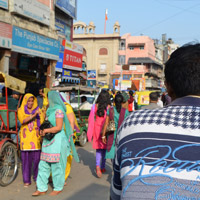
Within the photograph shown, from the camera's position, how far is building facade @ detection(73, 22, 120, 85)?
5256cm

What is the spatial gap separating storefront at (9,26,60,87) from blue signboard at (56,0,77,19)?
129 inches

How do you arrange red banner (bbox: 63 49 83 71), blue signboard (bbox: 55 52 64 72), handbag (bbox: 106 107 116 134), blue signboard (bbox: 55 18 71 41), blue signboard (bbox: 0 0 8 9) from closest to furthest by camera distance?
handbag (bbox: 106 107 116 134)
blue signboard (bbox: 0 0 8 9)
blue signboard (bbox: 55 52 64 72)
red banner (bbox: 63 49 83 71)
blue signboard (bbox: 55 18 71 41)

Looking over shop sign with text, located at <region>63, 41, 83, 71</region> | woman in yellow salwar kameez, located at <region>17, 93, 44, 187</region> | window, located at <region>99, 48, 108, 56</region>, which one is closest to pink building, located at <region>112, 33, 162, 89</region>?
window, located at <region>99, 48, 108, 56</region>

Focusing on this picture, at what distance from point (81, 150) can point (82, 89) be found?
290 cm

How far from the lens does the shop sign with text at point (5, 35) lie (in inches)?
482

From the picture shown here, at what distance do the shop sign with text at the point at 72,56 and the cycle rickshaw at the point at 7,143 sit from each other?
44.6 feet

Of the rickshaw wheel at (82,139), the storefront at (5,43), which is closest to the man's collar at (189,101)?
the rickshaw wheel at (82,139)

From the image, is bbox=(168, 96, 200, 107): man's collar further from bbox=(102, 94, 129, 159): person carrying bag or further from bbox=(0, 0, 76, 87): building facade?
bbox=(0, 0, 76, 87): building facade

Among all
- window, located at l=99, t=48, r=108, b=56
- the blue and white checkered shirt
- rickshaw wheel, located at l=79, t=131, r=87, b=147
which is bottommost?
rickshaw wheel, located at l=79, t=131, r=87, b=147

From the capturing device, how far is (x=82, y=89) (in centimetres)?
1073

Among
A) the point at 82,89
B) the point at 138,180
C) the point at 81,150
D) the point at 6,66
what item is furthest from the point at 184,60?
the point at 6,66

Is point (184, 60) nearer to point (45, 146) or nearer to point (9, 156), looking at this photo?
point (45, 146)

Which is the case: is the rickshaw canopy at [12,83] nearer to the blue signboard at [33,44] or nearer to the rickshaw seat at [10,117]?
the rickshaw seat at [10,117]

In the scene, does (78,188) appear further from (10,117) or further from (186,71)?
(186,71)
